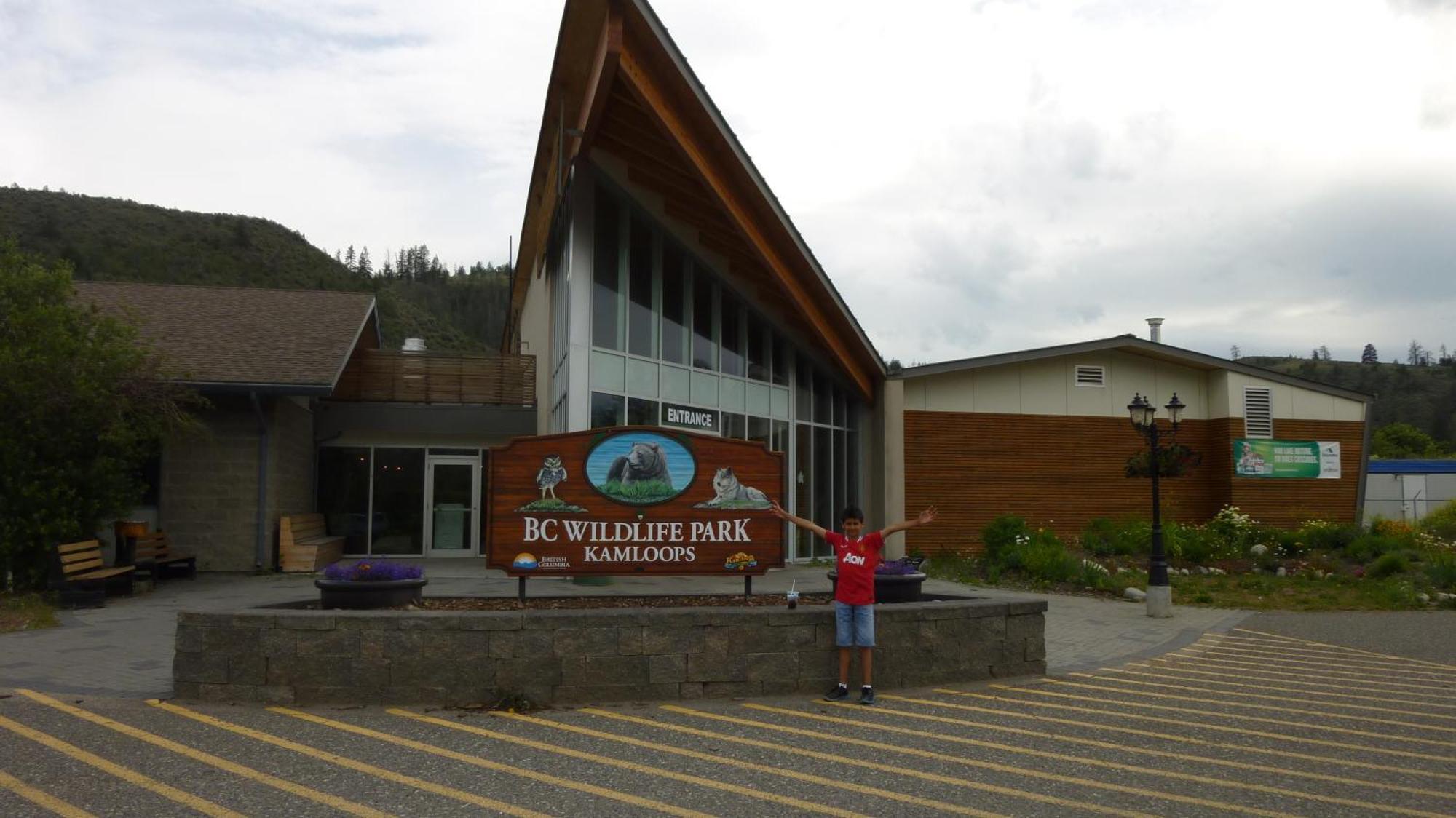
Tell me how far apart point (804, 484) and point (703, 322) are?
4770 millimetres

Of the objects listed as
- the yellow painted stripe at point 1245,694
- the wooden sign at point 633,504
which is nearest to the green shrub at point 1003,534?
the yellow painted stripe at point 1245,694

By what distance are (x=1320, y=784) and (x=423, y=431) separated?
18552mm

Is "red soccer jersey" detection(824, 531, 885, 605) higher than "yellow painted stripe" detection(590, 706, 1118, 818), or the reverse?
"red soccer jersey" detection(824, 531, 885, 605)

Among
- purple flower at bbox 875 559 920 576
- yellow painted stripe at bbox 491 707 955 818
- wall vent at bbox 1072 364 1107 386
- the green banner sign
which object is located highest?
wall vent at bbox 1072 364 1107 386

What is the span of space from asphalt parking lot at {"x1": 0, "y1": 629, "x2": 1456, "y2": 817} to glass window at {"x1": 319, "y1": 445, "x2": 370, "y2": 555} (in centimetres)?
1373

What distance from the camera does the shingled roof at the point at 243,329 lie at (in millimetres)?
16906

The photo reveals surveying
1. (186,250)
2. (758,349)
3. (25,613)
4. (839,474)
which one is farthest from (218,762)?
(186,250)

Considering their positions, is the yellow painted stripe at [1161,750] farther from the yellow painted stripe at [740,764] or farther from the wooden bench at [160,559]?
the wooden bench at [160,559]

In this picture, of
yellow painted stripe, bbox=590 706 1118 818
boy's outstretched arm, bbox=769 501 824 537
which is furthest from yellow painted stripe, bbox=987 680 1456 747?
yellow painted stripe, bbox=590 706 1118 818

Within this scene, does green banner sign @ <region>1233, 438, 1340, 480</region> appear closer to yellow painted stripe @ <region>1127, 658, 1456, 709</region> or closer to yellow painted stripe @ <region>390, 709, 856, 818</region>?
yellow painted stripe @ <region>1127, 658, 1456, 709</region>

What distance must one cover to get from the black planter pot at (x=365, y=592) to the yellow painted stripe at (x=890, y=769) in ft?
7.43

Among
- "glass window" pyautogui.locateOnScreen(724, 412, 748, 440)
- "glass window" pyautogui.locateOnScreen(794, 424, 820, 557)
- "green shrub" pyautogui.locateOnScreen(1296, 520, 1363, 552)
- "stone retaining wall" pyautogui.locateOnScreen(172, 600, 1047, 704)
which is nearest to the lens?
"stone retaining wall" pyautogui.locateOnScreen(172, 600, 1047, 704)

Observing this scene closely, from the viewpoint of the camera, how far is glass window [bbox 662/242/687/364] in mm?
17891

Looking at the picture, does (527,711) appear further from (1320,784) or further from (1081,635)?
(1081,635)
